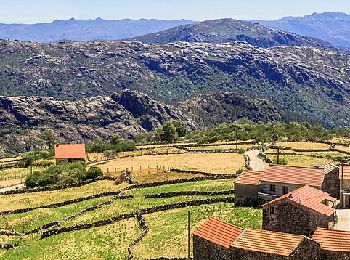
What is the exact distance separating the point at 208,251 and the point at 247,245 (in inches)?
145

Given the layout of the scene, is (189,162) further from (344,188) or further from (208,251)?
(208,251)

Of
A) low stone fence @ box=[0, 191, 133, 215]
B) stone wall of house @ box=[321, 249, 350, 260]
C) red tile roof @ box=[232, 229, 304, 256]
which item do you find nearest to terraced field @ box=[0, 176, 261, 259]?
low stone fence @ box=[0, 191, 133, 215]

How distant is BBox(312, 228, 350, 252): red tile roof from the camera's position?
36.0m

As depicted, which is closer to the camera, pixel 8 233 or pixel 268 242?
pixel 268 242

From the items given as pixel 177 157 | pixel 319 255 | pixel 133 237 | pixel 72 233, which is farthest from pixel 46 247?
pixel 177 157

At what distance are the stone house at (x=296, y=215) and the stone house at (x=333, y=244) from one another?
30.9 feet

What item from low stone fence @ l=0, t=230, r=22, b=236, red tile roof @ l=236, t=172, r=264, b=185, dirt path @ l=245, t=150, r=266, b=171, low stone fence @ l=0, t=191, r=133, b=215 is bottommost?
low stone fence @ l=0, t=230, r=22, b=236

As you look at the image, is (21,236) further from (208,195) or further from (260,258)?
(260,258)

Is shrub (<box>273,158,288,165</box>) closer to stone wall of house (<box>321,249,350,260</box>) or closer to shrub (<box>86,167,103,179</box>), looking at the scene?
shrub (<box>86,167,103,179</box>)

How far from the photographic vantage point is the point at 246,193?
217ft

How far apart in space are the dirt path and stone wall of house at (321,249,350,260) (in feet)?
160

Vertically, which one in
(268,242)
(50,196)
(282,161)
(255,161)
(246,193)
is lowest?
(50,196)

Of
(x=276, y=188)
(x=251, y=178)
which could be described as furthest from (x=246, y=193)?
(x=276, y=188)

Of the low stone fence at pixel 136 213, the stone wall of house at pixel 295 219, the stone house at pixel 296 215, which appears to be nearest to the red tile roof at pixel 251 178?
the low stone fence at pixel 136 213
